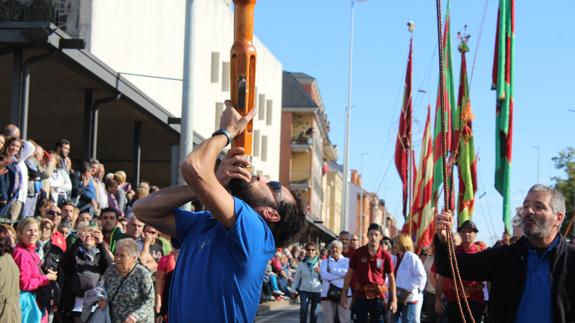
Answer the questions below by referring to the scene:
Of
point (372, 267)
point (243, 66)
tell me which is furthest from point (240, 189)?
point (372, 267)

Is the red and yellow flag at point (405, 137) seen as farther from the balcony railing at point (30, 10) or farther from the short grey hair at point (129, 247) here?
the short grey hair at point (129, 247)

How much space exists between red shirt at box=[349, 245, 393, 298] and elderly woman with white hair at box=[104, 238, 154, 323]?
267 inches

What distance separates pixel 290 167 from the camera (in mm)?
76875

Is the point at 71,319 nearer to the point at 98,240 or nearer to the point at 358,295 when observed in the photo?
the point at 98,240

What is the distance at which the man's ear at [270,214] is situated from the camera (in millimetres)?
4855

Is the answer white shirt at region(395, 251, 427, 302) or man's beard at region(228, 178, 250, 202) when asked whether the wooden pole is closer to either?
man's beard at region(228, 178, 250, 202)

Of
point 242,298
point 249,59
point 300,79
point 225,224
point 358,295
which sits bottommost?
point 358,295

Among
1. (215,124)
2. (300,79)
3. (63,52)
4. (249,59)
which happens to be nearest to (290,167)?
(300,79)

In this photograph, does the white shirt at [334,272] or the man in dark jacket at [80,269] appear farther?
the white shirt at [334,272]

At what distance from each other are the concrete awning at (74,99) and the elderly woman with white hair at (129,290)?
903 cm

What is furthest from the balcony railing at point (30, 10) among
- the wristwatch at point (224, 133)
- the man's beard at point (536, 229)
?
the wristwatch at point (224, 133)

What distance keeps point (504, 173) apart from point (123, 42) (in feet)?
39.5

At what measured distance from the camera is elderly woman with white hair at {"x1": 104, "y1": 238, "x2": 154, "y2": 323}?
33.3 feet

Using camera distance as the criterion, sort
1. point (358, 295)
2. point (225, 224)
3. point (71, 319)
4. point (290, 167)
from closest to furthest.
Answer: point (225, 224)
point (71, 319)
point (358, 295)
point (290, 167)
